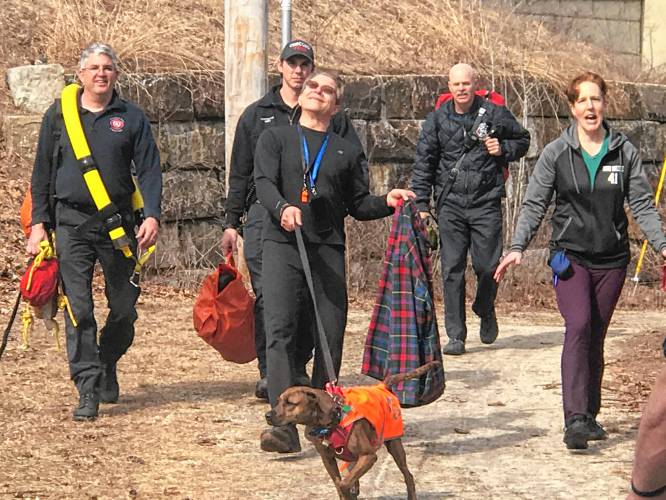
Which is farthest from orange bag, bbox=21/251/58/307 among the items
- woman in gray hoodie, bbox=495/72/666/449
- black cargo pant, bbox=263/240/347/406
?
woman in gray hoodie, bbox=495/72/666/449

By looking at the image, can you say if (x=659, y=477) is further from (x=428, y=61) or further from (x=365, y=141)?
(x=428, y=61)

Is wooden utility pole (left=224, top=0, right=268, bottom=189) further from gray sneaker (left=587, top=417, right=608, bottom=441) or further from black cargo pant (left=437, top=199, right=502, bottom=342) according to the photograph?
gray sneaker (left=587, top=417, right=608, bottom=441)

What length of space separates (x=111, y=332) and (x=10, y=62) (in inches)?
278

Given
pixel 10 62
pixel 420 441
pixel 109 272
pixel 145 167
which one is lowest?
pixel 420 441

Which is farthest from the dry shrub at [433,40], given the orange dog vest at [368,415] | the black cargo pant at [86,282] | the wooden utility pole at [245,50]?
the orange dog vest at [368,415]

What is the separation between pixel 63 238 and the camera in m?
7.67

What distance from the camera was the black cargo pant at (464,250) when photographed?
1004 cm

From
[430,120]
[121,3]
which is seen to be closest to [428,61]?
[121,3]

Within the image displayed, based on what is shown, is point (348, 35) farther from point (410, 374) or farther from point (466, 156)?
point (410, 374)

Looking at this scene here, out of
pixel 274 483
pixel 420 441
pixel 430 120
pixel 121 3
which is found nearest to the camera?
pixel 274 483

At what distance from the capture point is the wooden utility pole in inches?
450

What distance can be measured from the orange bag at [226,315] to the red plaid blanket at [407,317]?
1.45m

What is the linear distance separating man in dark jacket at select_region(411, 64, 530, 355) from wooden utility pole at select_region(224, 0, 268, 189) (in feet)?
6.61

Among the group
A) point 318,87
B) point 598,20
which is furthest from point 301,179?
point 598,20
